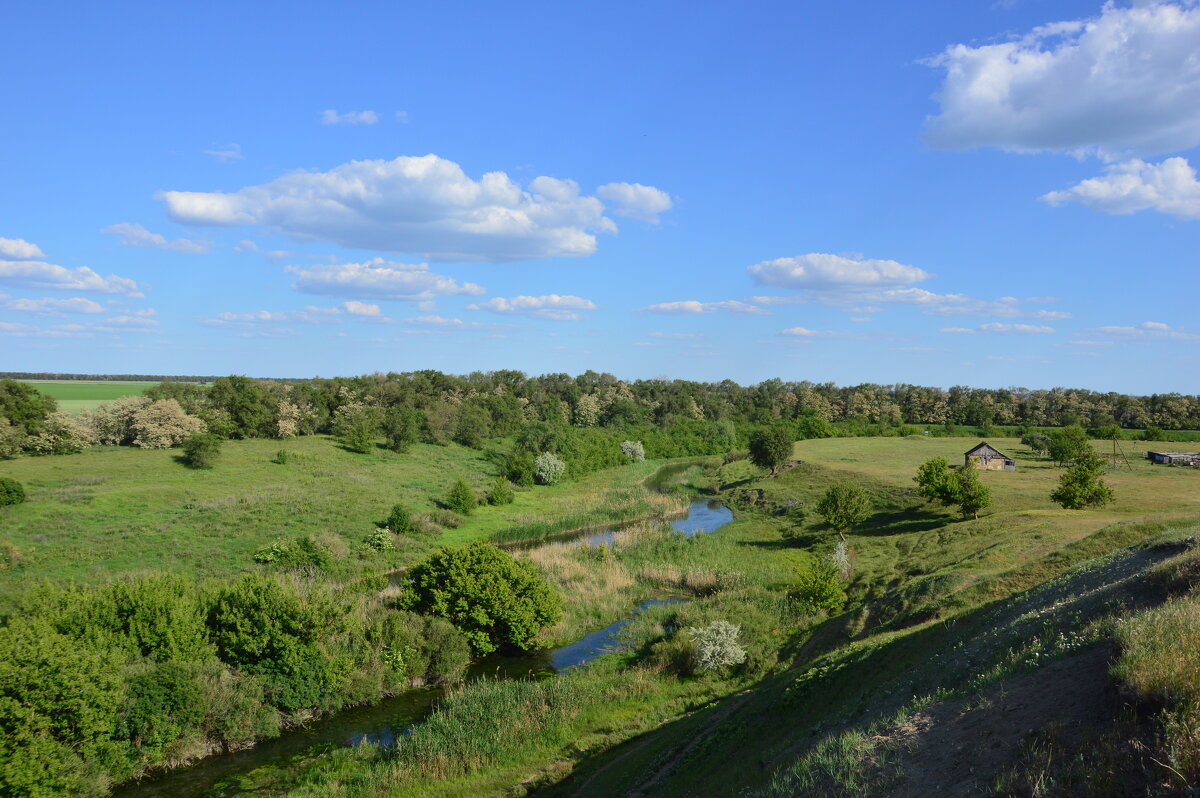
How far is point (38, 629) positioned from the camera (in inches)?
717

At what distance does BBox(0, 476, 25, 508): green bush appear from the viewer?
43.4m

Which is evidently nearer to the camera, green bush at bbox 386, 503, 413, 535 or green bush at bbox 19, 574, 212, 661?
green bush at bbox 19, 574, 212, 661

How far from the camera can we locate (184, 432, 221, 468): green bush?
64.1m

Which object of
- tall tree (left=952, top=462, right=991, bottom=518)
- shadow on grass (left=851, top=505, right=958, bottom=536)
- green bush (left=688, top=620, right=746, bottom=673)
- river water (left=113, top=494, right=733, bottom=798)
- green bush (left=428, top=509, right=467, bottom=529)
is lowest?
river water (left=113, top=494, right=733, bottom=798)

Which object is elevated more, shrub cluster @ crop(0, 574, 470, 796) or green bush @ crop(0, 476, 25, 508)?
green bush @ crop(0, 476, 25, 508)

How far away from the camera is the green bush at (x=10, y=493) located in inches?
1709

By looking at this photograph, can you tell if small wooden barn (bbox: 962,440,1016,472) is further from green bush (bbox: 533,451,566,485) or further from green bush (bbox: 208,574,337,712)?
green bush (bbox: 208,574,337,712)

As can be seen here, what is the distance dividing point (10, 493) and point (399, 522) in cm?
2680

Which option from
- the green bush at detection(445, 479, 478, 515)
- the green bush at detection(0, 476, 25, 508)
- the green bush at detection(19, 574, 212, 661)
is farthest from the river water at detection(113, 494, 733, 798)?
the green bush at detection(0, 476, 25, 508)

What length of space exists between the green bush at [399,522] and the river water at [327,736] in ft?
79.1

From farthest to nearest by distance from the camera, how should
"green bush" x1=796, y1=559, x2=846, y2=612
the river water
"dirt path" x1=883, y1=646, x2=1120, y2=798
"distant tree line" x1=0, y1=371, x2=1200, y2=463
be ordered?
"distant tree line" x1=0, y1=371, x2=1200, y2=463 → "green bush" x1=796, y1=559, x2=846, y2=612 → the river water → "dirt path" x1=883, y1=646, x2=1120, y2=798

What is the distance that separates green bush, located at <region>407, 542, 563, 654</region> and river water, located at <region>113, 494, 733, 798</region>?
1327 mm

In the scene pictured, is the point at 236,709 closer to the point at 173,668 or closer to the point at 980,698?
the point at 173,668

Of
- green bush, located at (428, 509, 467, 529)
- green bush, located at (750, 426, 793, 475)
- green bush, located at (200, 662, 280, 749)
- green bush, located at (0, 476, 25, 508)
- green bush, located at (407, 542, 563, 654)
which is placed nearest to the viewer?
green bush, located at (200, 662, 280, 749)
